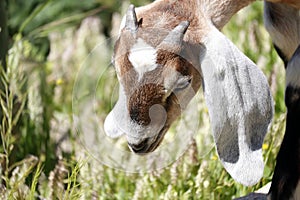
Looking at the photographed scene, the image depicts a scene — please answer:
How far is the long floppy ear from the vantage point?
5.23 feet

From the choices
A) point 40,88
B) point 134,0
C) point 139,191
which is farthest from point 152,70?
point 134,0

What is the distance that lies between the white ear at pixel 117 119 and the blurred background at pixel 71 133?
0.21ft

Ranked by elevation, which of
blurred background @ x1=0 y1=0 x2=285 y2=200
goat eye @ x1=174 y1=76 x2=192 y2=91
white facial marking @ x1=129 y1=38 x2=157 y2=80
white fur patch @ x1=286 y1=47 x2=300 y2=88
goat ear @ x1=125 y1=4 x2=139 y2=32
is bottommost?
blurred background @ x1=0 y1=0 x2=285 y2=200

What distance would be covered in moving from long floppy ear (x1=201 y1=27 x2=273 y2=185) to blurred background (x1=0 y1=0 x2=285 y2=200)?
254 millimetres

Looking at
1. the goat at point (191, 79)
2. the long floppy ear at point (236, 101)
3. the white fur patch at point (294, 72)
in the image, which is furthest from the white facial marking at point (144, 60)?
the white fur patch at point (294, 72)

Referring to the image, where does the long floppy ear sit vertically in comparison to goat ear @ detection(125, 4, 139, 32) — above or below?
below

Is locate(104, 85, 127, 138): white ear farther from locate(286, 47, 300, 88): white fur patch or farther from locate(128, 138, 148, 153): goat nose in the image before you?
locate(286, 47, 300, 88): white fur patch

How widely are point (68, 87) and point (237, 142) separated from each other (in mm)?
2244

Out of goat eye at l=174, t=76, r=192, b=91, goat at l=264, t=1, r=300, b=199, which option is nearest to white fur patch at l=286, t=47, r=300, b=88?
goat at l=264, t=1, r=300, b=199

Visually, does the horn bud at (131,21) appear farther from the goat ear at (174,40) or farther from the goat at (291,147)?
the goat at (291,147)

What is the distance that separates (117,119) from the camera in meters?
1.72

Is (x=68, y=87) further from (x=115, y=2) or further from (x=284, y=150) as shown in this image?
(x=284, y=150)

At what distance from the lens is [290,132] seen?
5.59ft

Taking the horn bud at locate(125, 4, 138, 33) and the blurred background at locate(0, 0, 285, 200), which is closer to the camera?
the horn bud at locate(125, 4, 138, 33)
